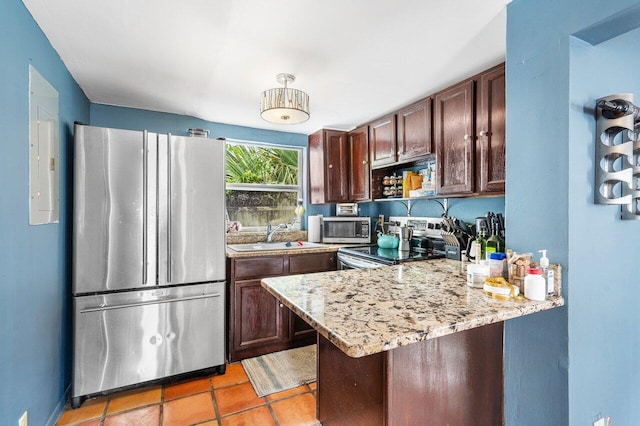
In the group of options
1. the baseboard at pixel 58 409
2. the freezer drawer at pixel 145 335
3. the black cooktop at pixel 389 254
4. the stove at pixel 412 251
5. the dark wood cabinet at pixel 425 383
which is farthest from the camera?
the stove at pixel 412 251

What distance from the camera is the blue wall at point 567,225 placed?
4.12 feet

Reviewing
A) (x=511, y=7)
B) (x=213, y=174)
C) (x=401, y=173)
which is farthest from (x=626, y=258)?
(x=213, y=174)

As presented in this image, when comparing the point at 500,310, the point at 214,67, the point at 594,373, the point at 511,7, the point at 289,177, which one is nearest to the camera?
the point at 500,310

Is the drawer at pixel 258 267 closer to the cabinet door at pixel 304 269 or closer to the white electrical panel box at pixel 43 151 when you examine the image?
the cabinet door at pixel 304 269

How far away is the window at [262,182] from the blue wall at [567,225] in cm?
257

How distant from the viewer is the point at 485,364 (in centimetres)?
141

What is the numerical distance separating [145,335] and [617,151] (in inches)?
114

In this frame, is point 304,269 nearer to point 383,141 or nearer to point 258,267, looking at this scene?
point 258,267

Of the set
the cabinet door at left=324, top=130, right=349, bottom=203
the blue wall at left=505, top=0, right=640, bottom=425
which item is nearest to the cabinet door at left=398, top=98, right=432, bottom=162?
the cabinet door at left=324, top=130, right=349, bottom=203

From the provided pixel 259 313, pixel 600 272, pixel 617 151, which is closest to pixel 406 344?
pixel 600 272

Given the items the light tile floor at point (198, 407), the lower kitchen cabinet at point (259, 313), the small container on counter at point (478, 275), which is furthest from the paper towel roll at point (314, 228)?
the small container on counter at point (478, 275)

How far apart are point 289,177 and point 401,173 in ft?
4.44

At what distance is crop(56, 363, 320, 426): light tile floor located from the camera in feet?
6.17

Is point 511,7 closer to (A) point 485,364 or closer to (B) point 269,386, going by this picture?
(A) point 485,364
